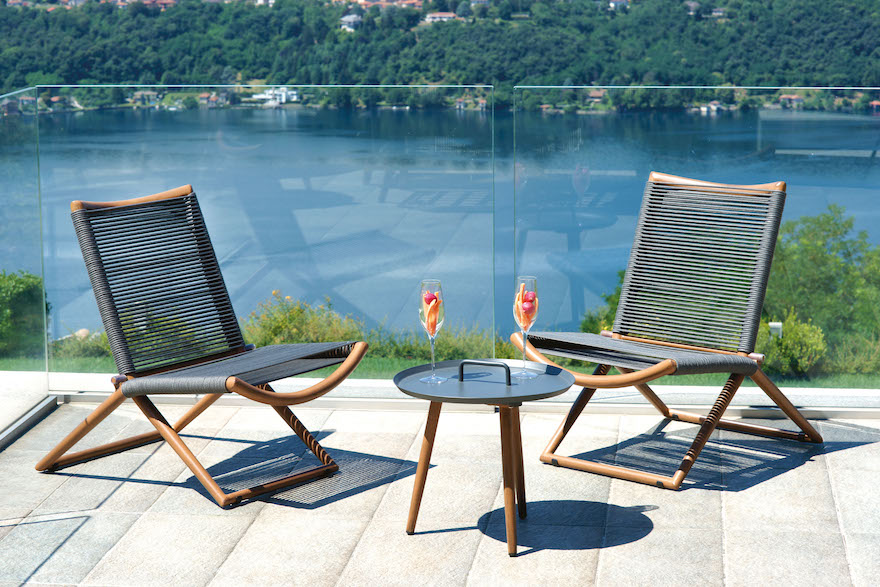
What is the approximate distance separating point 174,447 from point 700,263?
2168mm

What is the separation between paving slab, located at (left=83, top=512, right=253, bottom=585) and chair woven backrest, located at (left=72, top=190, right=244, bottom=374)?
668mm

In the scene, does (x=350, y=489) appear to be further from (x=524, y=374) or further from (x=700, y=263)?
(x=700, y=263)

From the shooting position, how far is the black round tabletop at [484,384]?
3.00 meters

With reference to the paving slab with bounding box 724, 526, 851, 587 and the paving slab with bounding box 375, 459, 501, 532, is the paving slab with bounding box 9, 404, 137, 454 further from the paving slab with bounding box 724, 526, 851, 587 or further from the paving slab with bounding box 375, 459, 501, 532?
the paving slab with bounding box 724, 526, 851, 587

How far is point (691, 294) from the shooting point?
403cm

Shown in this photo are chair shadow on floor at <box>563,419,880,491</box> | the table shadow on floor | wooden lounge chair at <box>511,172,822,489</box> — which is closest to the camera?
the table shadow on floor

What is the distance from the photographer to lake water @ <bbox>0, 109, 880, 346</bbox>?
4473 millimetres

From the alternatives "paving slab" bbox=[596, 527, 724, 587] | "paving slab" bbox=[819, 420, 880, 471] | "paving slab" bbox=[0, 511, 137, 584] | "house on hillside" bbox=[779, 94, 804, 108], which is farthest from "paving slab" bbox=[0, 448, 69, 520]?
"house on hillside" bbox=[779, 94, 804, 108]

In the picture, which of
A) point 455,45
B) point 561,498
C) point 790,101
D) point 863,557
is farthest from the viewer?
point 455,45

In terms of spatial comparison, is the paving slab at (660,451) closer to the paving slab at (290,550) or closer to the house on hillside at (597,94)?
the paving slab at (290,550)

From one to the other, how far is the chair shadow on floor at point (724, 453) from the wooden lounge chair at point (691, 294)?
0.08 m

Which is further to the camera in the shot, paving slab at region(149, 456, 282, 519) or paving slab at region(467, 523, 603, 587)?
paving slab at region(149, 456, 282, 519)

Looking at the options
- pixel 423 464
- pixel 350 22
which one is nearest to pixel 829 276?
pixel 423 464

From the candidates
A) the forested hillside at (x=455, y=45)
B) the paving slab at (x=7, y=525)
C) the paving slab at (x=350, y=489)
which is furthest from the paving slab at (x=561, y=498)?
the forested hillside at (x=455, y=45)
